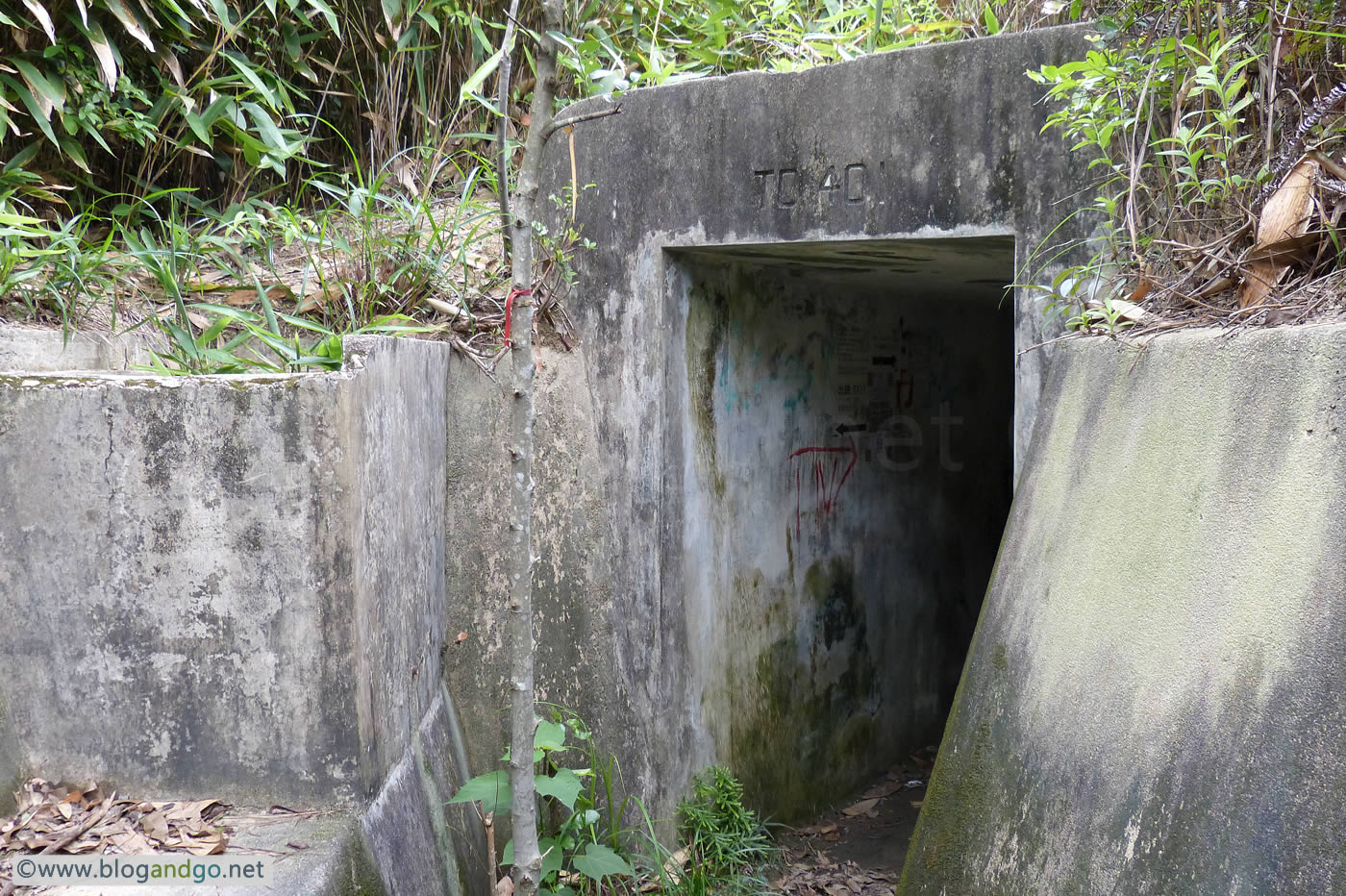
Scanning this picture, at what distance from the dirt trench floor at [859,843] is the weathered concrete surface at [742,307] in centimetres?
19

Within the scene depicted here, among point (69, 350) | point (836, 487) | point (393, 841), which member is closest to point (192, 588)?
point (393, 841)

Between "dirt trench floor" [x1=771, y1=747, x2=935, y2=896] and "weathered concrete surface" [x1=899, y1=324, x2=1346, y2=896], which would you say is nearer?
"weathered concrete surface" [x1=899, y1=324, x2=1346, y2=896]

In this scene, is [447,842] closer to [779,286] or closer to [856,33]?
[779,286]

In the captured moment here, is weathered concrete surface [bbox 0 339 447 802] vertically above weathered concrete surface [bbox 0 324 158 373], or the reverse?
weathered concrete surface [bbox 0 324 158 373]

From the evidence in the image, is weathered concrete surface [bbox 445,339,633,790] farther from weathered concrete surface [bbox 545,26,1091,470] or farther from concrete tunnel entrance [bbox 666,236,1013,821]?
concrete tunnel entrance [bbox 666,236,1013,821]

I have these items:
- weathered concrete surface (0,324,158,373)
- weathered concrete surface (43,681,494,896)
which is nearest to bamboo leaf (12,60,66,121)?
weathered concrete surface (0,324,158,373)

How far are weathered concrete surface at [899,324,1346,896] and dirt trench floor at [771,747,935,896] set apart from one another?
1858 mm

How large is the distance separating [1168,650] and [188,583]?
2.15 m

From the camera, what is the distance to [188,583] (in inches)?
97.0

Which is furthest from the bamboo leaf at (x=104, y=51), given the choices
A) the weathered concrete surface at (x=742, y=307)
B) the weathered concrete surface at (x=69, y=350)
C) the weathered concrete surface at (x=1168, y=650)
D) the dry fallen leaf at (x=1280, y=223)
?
the dry fallen leaf at (x=1280, y=223)

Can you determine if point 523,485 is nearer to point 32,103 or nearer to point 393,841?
point 393,841

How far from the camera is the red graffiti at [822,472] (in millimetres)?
4383

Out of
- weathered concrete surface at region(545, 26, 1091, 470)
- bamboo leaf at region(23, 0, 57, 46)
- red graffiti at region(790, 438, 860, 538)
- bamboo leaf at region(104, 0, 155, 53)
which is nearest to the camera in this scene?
weathered concrete surface at region(545, 26, 1091, 470)

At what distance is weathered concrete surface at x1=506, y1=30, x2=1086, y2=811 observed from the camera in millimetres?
2926
